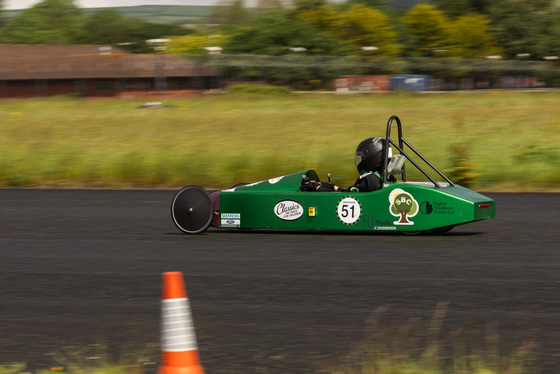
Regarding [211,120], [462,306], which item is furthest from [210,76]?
[462,306]

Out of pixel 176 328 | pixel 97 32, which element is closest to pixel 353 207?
pixel 176 328

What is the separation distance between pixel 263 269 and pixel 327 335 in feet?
7.94

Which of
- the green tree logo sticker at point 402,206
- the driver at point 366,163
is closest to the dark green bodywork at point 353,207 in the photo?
the green tree logo sticker at point 402,206

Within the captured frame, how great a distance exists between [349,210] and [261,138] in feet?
51.3

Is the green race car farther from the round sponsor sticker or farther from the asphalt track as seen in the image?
the asphalt track

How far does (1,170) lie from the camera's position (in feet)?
66.3

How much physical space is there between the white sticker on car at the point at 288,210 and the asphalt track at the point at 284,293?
11.3 inches

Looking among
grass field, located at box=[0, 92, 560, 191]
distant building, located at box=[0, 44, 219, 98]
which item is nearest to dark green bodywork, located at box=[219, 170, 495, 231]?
grass field, located at box=[0, 92, 560, 191]

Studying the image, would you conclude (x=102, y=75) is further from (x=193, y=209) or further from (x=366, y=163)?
(x=366, y=163)

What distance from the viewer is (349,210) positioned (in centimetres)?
954

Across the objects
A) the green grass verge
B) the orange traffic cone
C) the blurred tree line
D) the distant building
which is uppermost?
the blurred tree line

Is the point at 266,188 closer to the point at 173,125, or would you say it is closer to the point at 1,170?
the point at 1,170

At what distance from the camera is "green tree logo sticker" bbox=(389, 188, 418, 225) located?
9.36m

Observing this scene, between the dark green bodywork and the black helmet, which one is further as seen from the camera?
the black helmet
